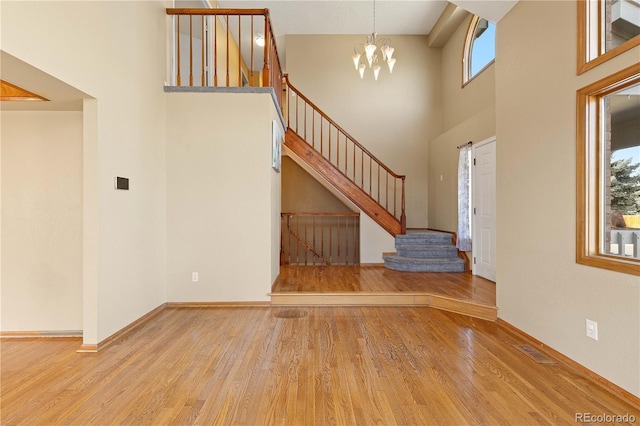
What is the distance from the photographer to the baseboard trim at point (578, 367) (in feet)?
6.92

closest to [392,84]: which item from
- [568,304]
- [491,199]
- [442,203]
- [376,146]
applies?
[376,146]

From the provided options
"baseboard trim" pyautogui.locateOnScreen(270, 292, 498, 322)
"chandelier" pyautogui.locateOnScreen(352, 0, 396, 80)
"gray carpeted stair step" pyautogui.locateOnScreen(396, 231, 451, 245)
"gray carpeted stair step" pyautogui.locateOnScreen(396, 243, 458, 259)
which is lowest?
"baseboard trim" pyautogui.locateOnScreen(270, 292, 498, 322)

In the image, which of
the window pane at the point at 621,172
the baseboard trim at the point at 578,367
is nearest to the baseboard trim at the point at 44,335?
the baseboard trim at the point at 578,367

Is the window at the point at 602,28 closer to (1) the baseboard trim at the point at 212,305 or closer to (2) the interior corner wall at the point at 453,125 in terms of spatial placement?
(2) the interior corner wall at the point at 453,125

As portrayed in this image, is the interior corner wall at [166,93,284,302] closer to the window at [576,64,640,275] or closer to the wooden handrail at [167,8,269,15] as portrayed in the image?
the wooden handrail at [167,8,269,15]

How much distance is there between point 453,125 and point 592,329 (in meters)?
5.37

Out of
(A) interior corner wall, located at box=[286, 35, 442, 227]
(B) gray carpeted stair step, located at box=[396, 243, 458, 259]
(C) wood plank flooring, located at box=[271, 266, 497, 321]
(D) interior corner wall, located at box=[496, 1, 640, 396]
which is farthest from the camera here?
(A) interior corner wall, located at box=[286, 35, 442, 227]

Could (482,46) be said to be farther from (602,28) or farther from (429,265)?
(429,265)

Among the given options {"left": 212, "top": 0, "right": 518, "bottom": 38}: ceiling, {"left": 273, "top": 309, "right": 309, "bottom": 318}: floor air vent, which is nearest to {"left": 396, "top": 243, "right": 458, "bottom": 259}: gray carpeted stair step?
{"left": 273, "top": 309, "right": 309, "bottom": 318}: floor air vent

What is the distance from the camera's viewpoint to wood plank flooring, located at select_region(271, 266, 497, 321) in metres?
3.96

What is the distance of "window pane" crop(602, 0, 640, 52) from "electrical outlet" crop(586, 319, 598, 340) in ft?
6.47

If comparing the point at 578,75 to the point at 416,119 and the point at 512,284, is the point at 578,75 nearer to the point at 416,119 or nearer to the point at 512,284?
the point at 512,284

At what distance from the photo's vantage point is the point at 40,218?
10.4ft

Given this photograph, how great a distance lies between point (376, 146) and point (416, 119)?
3.69 feet
